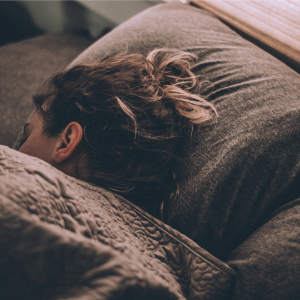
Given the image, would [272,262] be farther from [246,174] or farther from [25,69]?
[25,69]

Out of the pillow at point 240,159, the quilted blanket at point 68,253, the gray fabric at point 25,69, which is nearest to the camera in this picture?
the quilted blanket at point 68,253

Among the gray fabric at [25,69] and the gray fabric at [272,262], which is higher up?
the gray fabric at [25,69]

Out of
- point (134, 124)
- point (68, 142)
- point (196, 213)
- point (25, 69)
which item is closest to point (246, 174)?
point (196, 213)

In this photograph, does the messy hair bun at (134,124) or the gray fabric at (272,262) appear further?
the messy hair bun at (134,124)

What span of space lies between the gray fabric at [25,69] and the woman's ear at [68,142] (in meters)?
0.36

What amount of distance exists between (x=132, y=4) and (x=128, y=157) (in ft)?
3.53

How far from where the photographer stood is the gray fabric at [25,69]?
818 mm

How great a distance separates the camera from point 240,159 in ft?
1.58

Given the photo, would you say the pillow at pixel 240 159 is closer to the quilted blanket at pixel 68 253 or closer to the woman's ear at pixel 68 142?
the quilted blanket at pixel 68 253

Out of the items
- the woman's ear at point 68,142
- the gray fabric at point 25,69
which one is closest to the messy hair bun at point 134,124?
the woman's ear at point 68,142

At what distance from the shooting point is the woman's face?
0.58m

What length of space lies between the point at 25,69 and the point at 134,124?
0.71 metres

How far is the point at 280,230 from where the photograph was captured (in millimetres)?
417

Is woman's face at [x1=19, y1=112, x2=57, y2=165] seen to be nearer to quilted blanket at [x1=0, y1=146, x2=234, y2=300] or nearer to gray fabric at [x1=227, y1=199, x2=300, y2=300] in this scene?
quilted blanket at [x1=0, y1=146, x2=234, y2=300]
